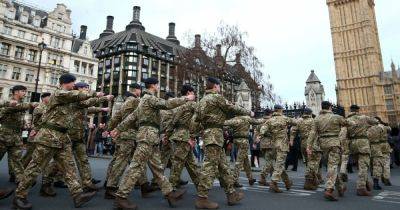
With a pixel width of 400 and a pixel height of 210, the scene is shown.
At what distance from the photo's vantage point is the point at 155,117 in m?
5.79

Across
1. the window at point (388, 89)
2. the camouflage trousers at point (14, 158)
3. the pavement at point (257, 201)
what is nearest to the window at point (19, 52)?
the pavement at point (257, 201)

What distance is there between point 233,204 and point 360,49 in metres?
83.6

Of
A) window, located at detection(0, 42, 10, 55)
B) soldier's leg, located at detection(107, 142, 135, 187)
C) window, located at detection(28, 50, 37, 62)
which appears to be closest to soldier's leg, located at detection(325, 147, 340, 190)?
soldier's leg, located at detection(107, 142, 135, 187)

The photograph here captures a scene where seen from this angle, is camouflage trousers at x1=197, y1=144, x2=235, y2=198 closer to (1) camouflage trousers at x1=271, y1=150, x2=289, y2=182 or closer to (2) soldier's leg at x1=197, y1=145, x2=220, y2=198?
(2) soldier's leg at x1=197, y1=145, x2=220, y2=198

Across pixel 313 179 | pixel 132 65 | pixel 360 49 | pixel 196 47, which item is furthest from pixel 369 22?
pixel 313 179

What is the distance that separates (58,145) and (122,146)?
54.3 inches

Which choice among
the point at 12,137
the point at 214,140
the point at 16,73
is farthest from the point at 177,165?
the point at 16,73

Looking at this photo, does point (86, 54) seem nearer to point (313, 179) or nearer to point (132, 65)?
point (132, 65)

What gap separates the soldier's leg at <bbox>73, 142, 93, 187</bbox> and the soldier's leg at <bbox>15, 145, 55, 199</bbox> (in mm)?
1275

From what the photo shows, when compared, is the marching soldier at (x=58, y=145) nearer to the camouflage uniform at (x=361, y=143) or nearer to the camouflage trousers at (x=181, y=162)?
the camouflage trousers at (x=181, y=162)

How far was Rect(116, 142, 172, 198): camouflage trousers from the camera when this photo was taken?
16.5 ft

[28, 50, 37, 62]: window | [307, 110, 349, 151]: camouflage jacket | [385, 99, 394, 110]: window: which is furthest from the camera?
[385, 99, 394, 110]: window

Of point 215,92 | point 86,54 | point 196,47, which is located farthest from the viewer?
point 86,54

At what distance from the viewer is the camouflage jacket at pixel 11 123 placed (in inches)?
261
